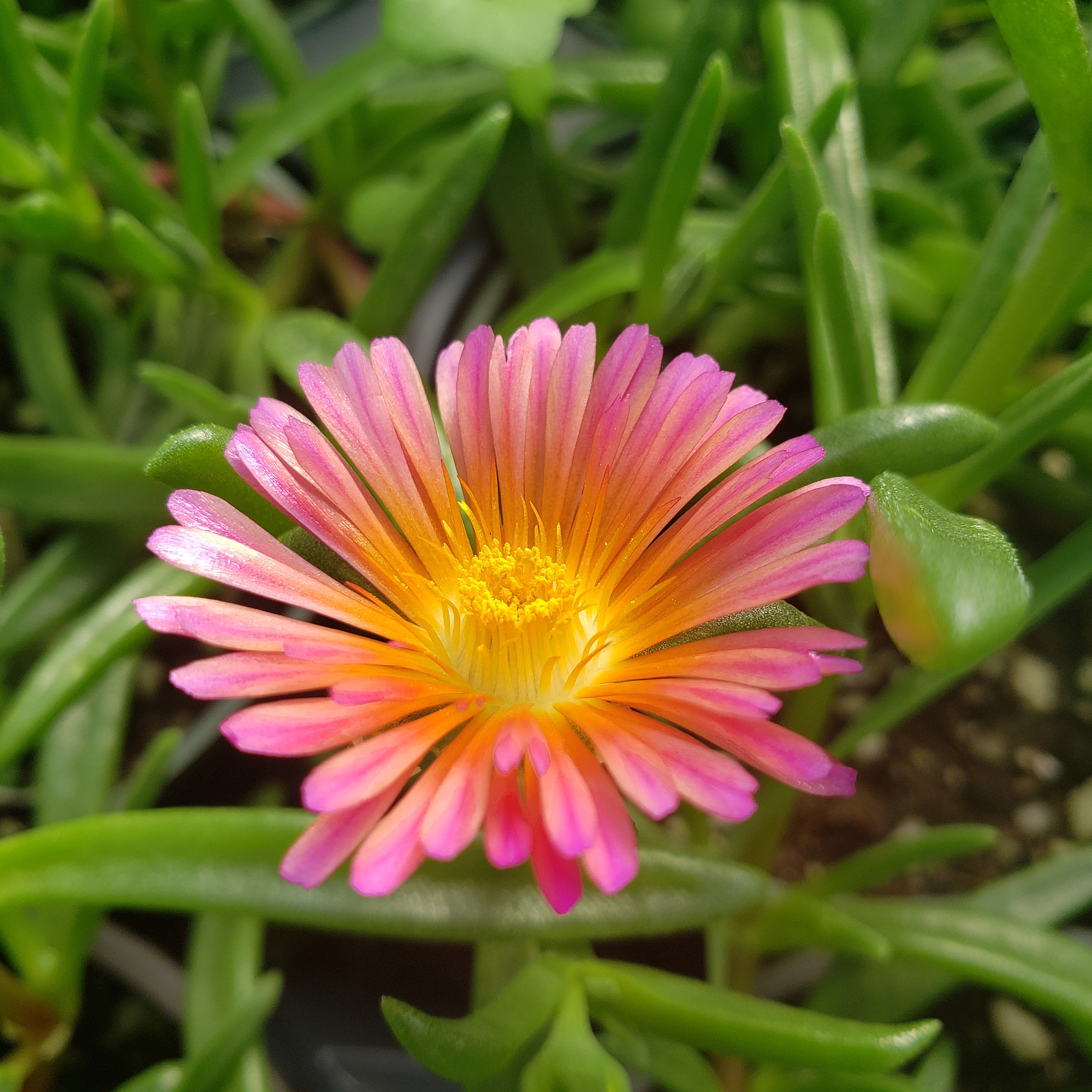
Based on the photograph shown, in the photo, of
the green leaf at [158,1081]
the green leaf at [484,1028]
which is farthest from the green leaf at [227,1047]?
the green leaf at [484,1028]

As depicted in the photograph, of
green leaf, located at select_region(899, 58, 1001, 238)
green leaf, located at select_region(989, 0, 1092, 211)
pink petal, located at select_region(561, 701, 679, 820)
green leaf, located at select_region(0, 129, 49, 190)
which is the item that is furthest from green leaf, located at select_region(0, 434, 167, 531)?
green leaf, located at select_region(899, 58, 1001, 238)

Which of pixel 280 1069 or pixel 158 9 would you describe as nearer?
pixel 280 1069

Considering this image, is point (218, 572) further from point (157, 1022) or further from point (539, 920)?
point (157, 1022)

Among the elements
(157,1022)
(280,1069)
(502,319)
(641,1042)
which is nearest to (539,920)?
(641,1042)

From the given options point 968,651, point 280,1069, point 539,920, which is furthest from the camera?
point 280,1069

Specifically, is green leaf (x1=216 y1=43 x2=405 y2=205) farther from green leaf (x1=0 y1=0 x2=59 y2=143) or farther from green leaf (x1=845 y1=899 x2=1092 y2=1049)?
green leaf (x1=845 y1=899 x2=1092 y2=1049)

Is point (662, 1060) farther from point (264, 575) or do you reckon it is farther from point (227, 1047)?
point (264, 575)

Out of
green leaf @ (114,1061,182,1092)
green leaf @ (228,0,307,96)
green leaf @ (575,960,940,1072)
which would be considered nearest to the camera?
green leaf @ (575,960,940,1072)
